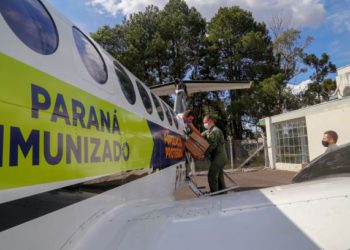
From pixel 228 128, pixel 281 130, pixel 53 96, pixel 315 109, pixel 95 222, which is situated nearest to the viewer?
pixel 53 96

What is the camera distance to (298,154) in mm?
19312

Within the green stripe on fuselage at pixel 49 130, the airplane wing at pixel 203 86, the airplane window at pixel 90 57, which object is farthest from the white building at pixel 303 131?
the green stripe on fuselage at pixel 49 130

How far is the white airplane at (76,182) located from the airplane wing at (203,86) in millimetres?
7050

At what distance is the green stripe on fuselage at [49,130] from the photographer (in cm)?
177

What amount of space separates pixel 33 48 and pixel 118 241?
1.23 metres

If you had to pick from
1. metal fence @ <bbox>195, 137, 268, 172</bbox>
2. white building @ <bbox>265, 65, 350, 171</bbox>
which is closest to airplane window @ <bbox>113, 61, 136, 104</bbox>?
white building @ <bbox>265, 65, 350, 171</bbox>

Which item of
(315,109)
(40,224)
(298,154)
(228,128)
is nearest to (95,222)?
(40,224)

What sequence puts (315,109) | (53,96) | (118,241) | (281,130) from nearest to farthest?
(53,96) < (118,241) < (315,109) < (281,130)

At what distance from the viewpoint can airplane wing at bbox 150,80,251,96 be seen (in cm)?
1001

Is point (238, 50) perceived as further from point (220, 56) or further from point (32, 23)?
point (32, 23)

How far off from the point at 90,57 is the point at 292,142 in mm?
18236

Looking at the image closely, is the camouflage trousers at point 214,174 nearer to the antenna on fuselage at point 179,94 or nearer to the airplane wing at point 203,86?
the antenna on fuselage at point 179,94

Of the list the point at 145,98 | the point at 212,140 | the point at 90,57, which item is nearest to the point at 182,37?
the point at 212,140

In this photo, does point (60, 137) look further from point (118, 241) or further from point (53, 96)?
point (118, 241)
